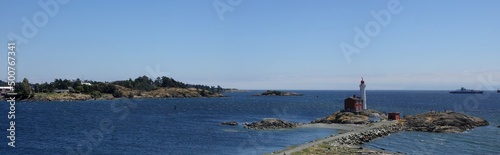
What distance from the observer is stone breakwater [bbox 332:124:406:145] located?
65.0 m

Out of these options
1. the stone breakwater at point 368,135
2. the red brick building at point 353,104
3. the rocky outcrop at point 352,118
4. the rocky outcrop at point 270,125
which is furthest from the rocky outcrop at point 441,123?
the rocky outcrop at point 270,125

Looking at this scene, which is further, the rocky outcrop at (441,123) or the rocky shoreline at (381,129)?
the rocky outcrop at (441,123)

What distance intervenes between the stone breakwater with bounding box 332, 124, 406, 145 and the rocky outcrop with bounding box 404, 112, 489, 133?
11.7 ft

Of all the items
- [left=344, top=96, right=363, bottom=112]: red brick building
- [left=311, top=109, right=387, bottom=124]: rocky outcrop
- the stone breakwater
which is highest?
[left=344, top=96, right=363, bottom=112]: red brick building

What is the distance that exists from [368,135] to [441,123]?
24.4 m

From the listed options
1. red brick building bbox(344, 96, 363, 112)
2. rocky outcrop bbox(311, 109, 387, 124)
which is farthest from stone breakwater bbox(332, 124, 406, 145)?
red brick building bbox(344, 96, 363, 112)

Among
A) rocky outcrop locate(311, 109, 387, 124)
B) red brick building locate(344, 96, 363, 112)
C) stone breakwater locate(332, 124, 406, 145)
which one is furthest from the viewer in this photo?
red brick building locate(344, 96, 363, 112)

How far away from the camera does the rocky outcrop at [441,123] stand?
84.3 m

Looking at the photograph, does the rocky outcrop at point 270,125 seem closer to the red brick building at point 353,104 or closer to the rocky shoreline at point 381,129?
the rocky shoreline at point 381,129

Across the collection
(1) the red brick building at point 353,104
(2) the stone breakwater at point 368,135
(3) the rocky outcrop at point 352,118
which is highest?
(1) the red brick building at point 353,104

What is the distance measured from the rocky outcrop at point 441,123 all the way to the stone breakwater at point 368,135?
3570mm

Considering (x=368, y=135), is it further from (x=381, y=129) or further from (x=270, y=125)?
(x=270, y=125)

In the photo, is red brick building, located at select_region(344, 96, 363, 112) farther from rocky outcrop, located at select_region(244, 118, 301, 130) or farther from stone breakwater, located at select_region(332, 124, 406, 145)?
rocky outcrop, located at select_region(244, 118, 301, 130)

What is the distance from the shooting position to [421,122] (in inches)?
3514
